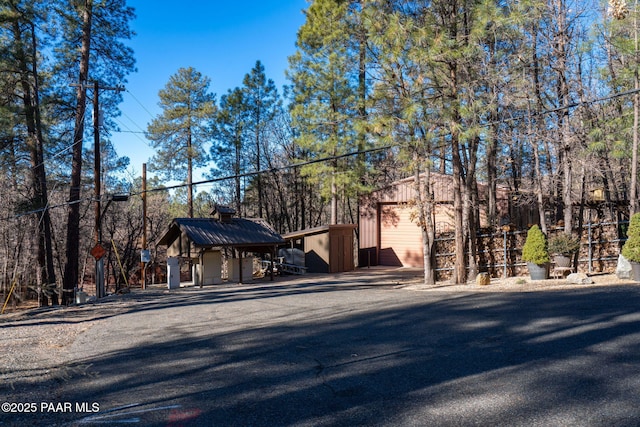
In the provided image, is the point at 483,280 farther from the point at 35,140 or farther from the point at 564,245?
the point at 35,140

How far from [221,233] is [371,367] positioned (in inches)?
612

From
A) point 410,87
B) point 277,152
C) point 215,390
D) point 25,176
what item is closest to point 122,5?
point 25,176

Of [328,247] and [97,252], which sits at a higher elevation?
[97,252]

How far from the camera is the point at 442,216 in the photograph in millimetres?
24250

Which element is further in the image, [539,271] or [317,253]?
[317,253]

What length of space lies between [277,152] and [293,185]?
2647 millimetres

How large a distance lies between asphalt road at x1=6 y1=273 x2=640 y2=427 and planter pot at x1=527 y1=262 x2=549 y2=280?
3110 millimetres

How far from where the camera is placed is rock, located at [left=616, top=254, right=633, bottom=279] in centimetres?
1312

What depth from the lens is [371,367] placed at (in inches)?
241

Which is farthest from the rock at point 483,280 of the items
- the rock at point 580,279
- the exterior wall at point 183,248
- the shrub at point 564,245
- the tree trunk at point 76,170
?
the tree trunk at point 76,170

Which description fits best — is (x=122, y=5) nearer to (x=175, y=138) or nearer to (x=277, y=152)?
(x=175, y=138)

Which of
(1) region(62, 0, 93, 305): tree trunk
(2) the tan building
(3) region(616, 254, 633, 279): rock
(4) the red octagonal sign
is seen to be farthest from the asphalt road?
(2) the tan building

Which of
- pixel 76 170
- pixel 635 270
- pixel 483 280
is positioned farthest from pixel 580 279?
pixel 76 170

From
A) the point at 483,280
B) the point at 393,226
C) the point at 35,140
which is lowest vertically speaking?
the point at 483,280
